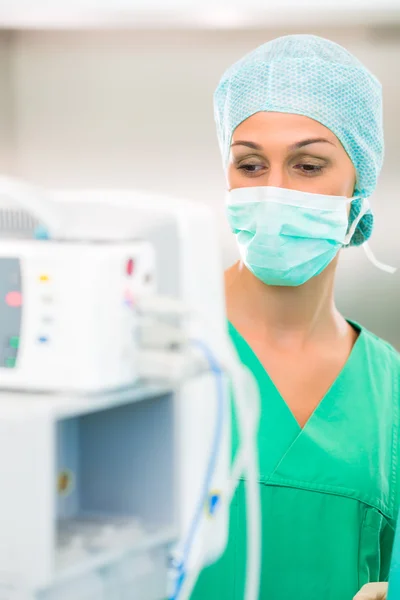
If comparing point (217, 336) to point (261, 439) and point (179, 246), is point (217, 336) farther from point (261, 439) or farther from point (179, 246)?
point (261, 439)

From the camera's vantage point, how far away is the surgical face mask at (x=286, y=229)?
174 cm

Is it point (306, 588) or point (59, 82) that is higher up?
point (59, 82)

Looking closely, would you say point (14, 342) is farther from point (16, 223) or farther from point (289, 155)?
point (289, 155)

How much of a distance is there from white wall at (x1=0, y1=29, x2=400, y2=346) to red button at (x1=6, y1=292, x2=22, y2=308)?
1.61m

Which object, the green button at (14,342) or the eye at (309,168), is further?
the eye at (309,168)

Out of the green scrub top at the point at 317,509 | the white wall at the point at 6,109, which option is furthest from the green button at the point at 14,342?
the white wall at the point at 6,109

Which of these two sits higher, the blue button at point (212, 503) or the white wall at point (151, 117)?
the white wall at point (151, 117)

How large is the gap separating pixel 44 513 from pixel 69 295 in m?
0.20

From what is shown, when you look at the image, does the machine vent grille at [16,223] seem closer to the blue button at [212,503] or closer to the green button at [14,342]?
the green button at [14,342]

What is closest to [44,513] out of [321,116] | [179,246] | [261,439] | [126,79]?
[179,246]

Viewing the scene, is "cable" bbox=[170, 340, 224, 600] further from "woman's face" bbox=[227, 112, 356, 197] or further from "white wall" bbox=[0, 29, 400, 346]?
"white wall" bbox=[0, 29, 400, 346]

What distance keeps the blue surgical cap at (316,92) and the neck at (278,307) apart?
203 millimetres

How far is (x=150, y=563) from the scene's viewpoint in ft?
3.24

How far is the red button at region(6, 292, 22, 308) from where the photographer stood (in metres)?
0.94
